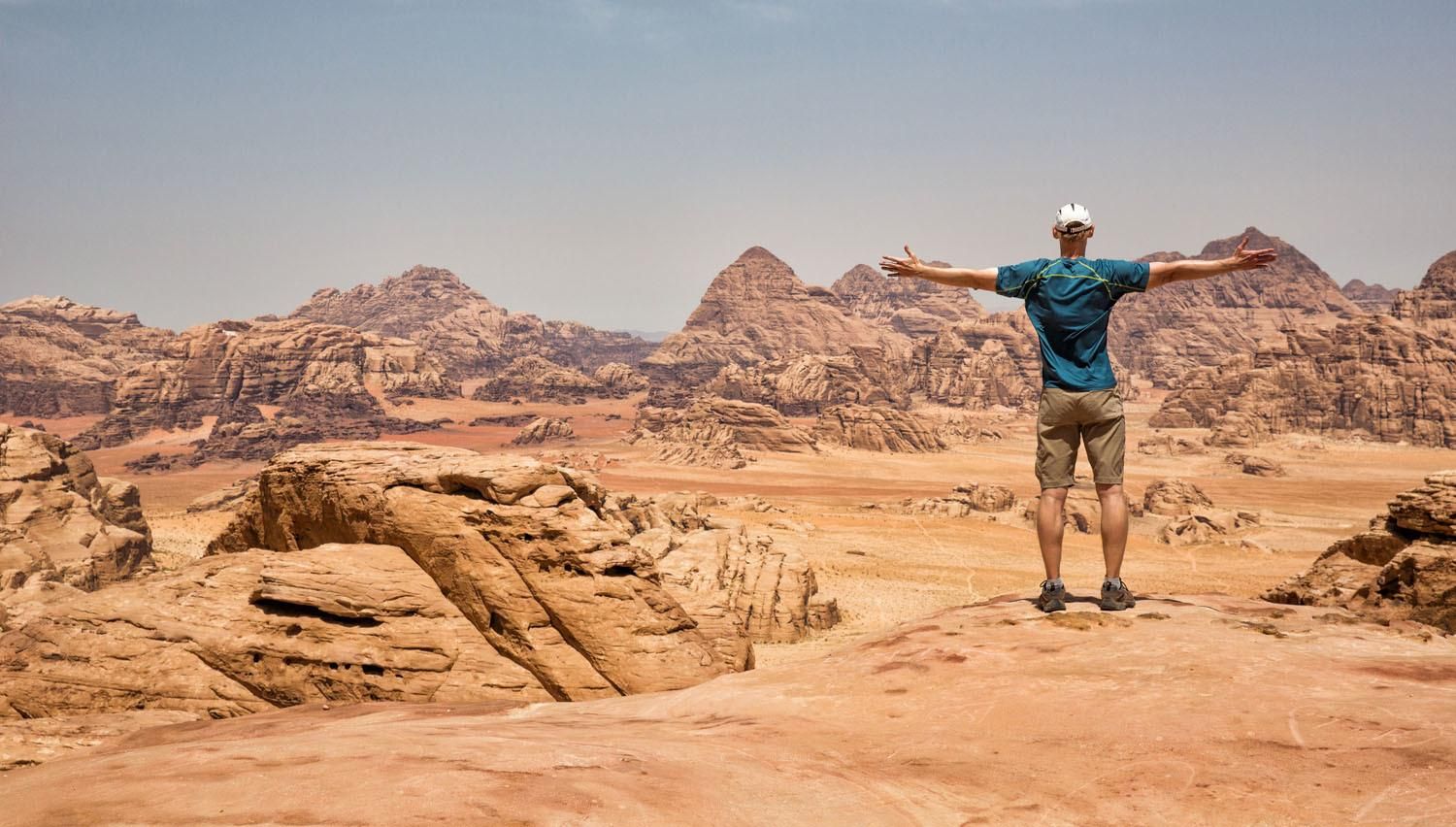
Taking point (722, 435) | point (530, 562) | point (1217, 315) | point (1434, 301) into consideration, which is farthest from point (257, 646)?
point (1217, 315)

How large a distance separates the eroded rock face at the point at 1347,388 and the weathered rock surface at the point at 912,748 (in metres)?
80.7

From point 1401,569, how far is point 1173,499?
37.3 m

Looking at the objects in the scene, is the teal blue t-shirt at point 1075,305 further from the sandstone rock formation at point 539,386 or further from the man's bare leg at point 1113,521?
the sandstone rock formation at point 539,386

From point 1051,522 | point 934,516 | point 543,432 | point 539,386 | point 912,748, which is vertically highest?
point 539,386

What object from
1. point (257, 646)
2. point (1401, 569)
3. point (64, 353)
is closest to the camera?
point (257, 646)

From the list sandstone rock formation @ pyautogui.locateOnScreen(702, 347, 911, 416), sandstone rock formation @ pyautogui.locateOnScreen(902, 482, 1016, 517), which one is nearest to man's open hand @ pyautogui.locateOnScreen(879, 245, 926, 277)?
sandstone rock formation @ pyautogui.locateOnScreen(902, 482, 1016, 517)

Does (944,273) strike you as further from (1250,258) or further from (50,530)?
(50,530)

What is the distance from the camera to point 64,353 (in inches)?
4668

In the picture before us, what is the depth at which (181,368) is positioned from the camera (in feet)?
319

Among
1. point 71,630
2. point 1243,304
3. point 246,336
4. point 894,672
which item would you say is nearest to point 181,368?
point 246,336

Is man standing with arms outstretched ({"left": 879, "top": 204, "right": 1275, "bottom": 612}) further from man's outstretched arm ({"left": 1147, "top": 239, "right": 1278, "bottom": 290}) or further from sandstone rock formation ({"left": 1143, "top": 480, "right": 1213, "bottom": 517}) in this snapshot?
sandstone rock formation ({"left": 1143, "top": 480, "right": 1213, "bottom": 517})

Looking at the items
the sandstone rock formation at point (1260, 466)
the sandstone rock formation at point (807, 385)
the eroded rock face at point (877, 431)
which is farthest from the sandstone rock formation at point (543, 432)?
the sandstone rock formation at point (1260, 466)

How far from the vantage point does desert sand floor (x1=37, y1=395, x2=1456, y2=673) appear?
25656 mm

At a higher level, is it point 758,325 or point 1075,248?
point 758,325
